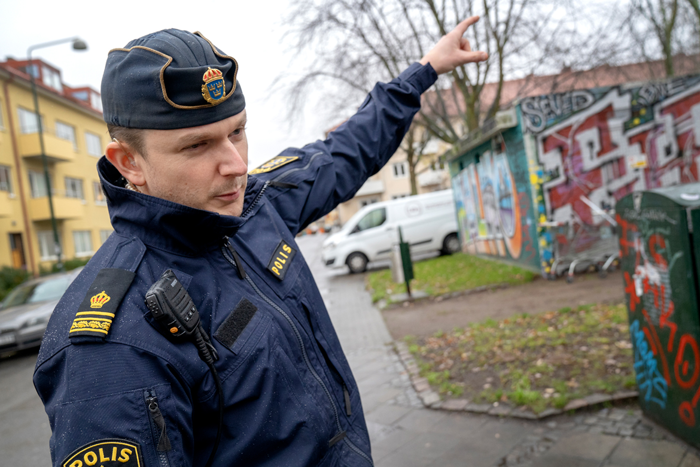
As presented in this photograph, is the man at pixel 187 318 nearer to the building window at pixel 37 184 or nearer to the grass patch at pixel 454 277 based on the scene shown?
the grass patch at pixel 454 277

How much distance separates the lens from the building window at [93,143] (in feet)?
98.6

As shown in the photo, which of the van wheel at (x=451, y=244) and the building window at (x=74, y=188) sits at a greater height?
the building window at (x=74, y=188)

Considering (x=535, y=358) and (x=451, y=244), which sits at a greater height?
(x=451, y=244)

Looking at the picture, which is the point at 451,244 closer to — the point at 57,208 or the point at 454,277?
the point at 454,277

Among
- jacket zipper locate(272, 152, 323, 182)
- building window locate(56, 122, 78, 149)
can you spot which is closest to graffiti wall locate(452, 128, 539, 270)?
jacket zipper locate(272, 152, 323, 182)

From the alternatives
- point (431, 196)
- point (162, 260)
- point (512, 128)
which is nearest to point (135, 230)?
point (162, 260)

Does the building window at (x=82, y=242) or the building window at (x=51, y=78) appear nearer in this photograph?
the building window at (x=82, y=242)

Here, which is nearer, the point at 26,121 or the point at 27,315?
the point at 27,315

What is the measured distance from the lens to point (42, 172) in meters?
25.5

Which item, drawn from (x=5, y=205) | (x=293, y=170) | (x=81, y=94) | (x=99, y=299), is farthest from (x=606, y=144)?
(x=81, y=94)

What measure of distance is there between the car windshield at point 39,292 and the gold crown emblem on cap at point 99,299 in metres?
11.0

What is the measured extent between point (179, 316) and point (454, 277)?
11.1 meters

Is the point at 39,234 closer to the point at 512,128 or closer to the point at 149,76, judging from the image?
the point at 512,128

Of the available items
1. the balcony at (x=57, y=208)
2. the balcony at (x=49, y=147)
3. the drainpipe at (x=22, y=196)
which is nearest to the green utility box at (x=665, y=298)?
the drainpipe at (x=22, y=196)
